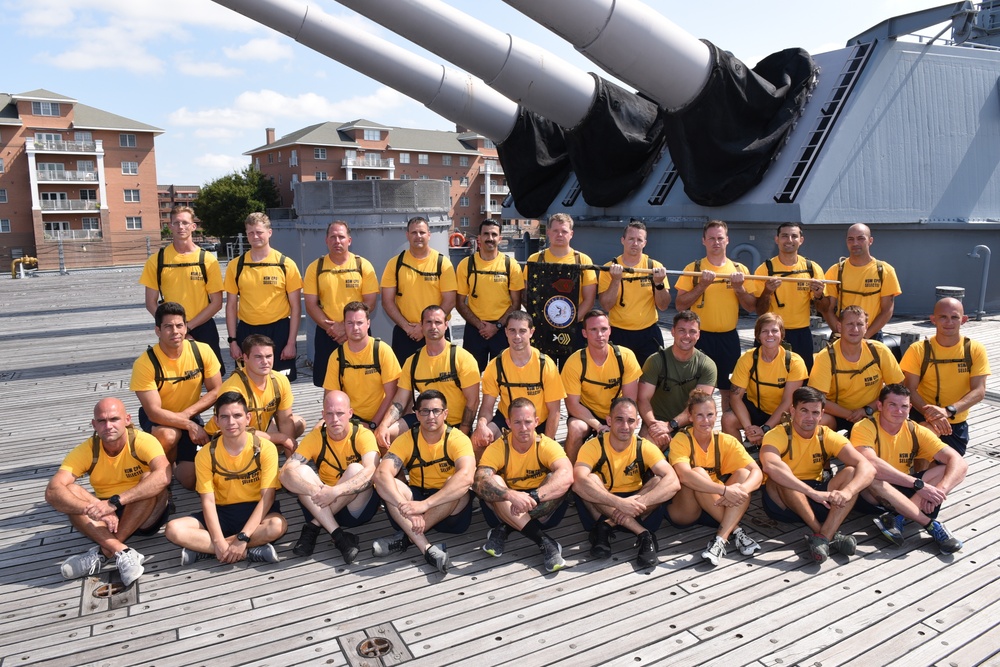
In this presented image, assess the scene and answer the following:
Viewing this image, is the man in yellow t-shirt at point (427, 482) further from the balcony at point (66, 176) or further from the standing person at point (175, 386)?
the balcony at point (66, 176)

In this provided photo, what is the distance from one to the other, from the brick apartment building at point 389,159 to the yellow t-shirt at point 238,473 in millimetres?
47313

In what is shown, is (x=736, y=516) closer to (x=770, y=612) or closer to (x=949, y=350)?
(x=770, y=612)

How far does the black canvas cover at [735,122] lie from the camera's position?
9875mm

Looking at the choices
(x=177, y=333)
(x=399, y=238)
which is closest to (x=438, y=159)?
(x=399, y=238)

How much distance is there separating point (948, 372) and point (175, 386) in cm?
545

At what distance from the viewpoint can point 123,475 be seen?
14.2ft

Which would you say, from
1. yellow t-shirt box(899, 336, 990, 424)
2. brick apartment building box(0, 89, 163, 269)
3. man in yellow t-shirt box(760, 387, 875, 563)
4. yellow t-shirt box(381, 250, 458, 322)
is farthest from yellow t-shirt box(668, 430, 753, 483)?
brick apartment building box(0, 89, 163, 269)

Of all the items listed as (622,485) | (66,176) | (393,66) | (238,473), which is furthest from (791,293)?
Result: (66,176)

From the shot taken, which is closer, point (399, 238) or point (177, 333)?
point (177, 333)

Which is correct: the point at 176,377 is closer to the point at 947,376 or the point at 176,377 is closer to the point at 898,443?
the point at 898,443

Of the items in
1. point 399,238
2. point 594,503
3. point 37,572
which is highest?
point 399,238

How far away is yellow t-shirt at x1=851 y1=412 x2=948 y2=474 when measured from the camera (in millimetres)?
4535

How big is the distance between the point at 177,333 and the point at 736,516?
383 cm

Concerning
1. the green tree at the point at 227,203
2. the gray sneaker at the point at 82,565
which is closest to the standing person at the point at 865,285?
the gray sneaker at the point at 82,565
